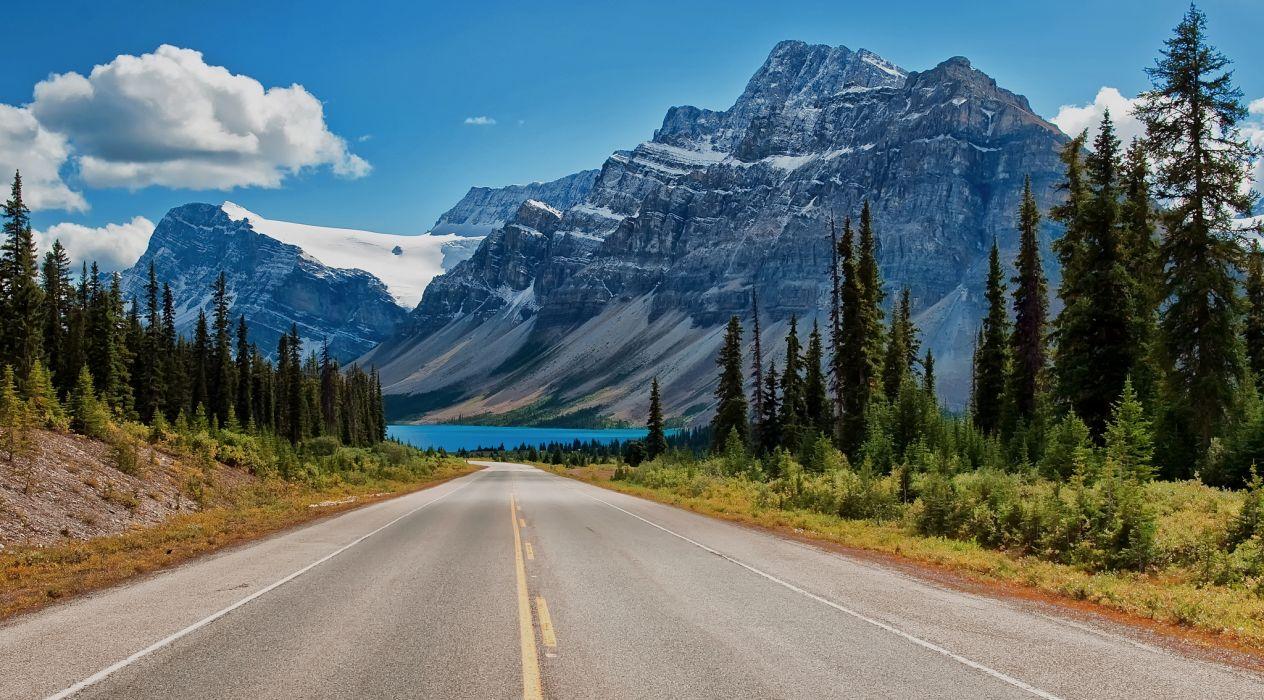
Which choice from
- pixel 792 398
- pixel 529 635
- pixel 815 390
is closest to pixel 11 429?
pixel 529 635

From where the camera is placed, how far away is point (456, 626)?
9305mm

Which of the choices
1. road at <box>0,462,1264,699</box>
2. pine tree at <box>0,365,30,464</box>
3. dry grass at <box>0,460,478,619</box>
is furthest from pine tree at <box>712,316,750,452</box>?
road at <box>0,462,1264,699</box>

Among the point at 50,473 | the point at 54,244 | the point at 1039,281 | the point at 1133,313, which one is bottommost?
the point at 50,473

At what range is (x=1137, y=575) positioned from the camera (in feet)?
43.4

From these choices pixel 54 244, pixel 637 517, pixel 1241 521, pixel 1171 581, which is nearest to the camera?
pixel 1171 581

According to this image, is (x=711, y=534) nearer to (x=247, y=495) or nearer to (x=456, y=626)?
(x=456, y=626)

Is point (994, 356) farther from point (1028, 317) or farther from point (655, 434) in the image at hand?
point (655, 434)

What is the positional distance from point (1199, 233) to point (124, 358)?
74.5 metres

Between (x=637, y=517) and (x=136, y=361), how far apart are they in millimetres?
66157

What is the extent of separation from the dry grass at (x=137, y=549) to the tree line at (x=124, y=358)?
23.7 ft

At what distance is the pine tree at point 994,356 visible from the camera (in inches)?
1999

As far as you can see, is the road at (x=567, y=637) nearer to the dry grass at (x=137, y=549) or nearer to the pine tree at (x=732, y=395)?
the dry grass at (x=137, y=549)

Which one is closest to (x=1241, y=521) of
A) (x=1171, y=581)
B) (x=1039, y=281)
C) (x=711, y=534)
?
(x=1171, y=581)

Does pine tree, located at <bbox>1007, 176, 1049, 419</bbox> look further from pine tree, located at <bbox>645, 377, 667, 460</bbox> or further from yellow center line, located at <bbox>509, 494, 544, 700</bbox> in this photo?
pine tree, located at <bbox>645, 377, 667, 460</bbox>
